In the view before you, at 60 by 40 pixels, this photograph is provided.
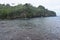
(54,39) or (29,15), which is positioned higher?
(54,39)

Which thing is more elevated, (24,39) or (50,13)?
(24,39)

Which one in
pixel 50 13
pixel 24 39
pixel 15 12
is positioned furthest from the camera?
pixel 50 13

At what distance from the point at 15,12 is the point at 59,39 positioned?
11361 cm

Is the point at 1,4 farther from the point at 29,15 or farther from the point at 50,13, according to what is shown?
the point at 50,13

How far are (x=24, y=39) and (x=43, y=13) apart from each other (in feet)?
476

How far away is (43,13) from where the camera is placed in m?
167

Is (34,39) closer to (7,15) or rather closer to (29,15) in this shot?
(7,15)

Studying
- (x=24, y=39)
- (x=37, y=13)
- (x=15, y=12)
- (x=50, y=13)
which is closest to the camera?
(x=24, y=39)

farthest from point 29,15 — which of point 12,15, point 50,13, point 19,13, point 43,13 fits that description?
point 50,13

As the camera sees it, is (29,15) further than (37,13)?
No

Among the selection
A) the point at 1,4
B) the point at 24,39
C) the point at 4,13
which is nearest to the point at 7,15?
the point at 4,13

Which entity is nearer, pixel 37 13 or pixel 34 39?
pixel 34 39

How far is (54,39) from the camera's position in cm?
2334

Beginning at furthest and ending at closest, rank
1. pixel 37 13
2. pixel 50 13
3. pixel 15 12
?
1. pixel 50 13
2. pixel 37 13
3. pixel 15 12
